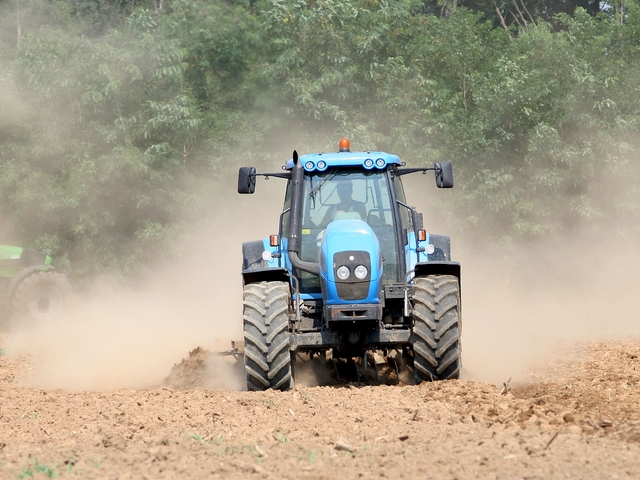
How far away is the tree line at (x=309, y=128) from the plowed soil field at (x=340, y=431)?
10922 mm

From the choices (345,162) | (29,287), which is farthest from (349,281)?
(29,287)

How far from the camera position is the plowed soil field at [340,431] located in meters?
5.79

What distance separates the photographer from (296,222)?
32.3 feet

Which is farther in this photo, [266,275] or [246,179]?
[246,179]

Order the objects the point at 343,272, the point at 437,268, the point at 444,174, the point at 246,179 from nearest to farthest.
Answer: the point at 343,272 → the point at 437,268 → the point at 246,179 → the point at 444,174

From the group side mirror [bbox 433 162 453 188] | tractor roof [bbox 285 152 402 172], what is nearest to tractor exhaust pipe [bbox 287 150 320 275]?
tractor roof [bbox 285 152 402 172]

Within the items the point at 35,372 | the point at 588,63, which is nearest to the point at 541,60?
the point at 588,63

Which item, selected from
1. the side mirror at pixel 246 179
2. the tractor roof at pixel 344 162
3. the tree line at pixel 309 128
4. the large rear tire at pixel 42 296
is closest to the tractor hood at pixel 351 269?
the tractor roof at pixel 344 162

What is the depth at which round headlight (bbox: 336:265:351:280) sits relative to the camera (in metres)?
8.99

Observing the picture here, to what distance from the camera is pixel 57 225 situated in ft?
70.4

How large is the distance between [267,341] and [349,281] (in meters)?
0.96

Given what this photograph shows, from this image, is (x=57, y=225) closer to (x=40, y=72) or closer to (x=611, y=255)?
(x=40, y=72)

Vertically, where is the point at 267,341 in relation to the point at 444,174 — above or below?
below

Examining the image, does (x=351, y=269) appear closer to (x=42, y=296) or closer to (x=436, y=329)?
(x=436, y=329)
